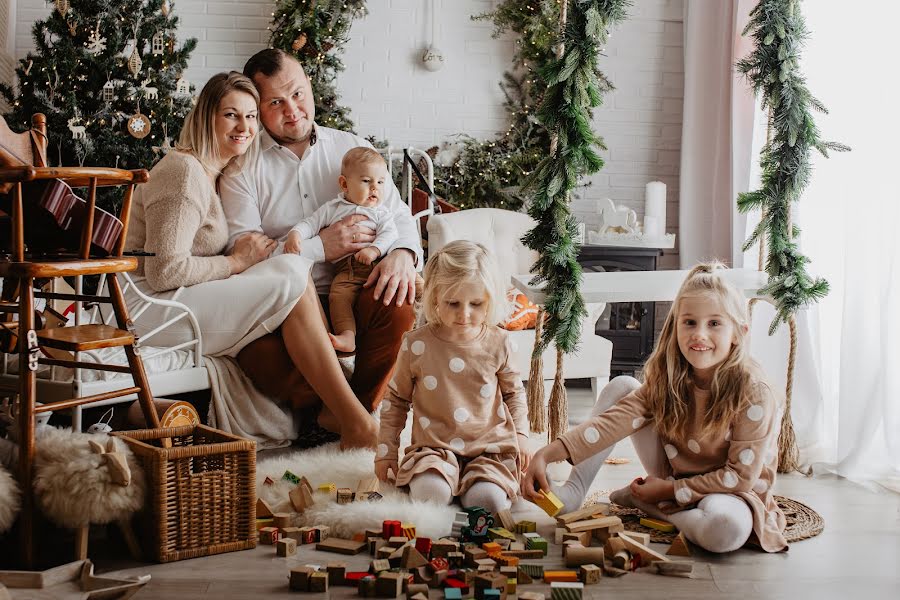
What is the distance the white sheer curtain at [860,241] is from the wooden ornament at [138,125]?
Answer: 11.7ft

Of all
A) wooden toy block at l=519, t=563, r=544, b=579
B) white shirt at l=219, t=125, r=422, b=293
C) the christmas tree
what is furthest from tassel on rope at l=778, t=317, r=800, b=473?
the christmas tree

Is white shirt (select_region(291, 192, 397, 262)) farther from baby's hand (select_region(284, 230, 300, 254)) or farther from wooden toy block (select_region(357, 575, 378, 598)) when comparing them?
wooden toy block (select_region(357, 575, 378, 598))

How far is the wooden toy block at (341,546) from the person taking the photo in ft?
7.06

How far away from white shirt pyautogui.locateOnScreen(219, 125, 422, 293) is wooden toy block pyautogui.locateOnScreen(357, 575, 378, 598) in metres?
1.57

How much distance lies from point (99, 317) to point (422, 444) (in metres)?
1.33

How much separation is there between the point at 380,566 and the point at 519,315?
2.27 meters

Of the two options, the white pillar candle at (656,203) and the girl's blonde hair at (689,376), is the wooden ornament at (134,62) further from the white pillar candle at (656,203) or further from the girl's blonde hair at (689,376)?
the girl's blonde hair at (689,376)

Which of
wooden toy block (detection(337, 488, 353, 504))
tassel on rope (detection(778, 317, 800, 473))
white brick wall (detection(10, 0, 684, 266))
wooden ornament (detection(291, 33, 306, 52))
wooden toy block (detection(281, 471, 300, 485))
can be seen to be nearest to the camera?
wooden toy block (detection(337, 488, 353, 504))

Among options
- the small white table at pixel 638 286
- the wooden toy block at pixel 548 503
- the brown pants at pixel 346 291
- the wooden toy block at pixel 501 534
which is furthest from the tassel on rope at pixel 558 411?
the brown pants at pixel 346 291

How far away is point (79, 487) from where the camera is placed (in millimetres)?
1983

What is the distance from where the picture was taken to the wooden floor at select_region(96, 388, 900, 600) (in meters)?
1.94

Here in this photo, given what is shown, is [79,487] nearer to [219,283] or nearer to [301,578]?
[301,578]

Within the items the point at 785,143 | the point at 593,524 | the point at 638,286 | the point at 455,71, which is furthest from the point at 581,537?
the point at 455,71

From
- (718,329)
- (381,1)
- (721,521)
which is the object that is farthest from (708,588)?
(381,1)
